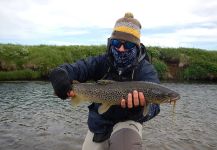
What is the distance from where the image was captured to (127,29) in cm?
711

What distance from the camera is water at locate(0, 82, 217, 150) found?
11.9 metres

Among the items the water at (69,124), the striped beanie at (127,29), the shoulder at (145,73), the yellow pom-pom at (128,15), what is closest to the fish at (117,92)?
the shoulder at (145,73)

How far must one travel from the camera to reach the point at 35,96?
2014cm

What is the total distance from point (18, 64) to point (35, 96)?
899 centimetres

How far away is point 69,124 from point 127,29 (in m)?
8.00

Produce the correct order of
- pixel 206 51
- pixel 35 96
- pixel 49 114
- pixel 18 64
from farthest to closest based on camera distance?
pixel 206 51
pixel 18 64
pixel 35 96
pixel 49 114

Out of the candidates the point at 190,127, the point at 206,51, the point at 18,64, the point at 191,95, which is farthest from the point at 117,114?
the point at 206,51

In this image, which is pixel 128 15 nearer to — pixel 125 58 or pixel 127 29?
pixel 127 29

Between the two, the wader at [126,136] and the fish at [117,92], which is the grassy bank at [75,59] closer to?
the fish at [117,92]

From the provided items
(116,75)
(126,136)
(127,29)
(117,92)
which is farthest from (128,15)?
(126,136)

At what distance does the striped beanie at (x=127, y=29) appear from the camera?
7055 mm

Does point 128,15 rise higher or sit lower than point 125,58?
higher

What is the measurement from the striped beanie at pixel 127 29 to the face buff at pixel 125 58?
0.22 meters

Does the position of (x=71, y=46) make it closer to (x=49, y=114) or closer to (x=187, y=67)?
(x=187, y=67)
